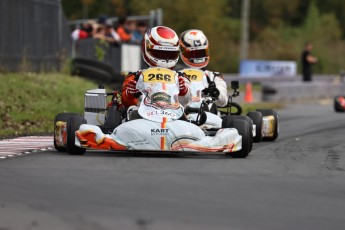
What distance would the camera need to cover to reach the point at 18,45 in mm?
21859

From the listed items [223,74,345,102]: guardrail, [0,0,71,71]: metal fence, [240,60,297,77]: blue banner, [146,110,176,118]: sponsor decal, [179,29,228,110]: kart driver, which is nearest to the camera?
[146,110,176,118]: sponsor decal

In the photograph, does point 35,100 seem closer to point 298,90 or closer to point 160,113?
point 160,113

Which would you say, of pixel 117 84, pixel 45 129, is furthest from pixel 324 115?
pixel 45 129

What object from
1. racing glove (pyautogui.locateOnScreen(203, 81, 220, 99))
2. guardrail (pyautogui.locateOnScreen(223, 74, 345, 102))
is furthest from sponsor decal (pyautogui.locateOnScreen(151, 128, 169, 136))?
guardrail (pyautogui.locateOnScreen(223, 74, 345, 102))

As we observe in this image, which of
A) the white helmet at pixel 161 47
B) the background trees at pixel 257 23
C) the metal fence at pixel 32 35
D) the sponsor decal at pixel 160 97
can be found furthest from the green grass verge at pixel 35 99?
the background trees at pixel 257 23

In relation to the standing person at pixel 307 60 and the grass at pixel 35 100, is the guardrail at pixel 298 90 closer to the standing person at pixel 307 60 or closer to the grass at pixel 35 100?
the standing person at pixel 307 60

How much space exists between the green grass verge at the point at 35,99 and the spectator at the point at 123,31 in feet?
18.8

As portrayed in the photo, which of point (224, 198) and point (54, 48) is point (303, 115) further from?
point (224, 198)

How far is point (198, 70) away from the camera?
47.8ft

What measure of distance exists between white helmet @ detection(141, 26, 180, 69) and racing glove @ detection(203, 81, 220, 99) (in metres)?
0.89

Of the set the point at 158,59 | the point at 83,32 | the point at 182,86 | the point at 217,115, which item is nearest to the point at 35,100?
the point at 217,115

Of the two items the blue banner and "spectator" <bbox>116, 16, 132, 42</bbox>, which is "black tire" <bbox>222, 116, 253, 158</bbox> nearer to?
"spectator" <bbox>116, 16, 132, 42</bbox>

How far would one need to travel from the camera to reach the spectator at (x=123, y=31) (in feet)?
95.9

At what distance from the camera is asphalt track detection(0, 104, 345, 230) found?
298 inches
